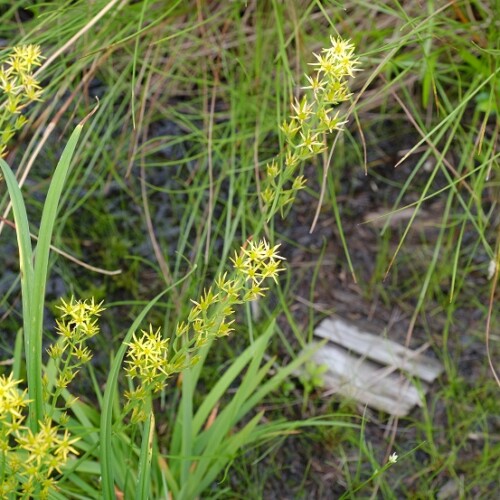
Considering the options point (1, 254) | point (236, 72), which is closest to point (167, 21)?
point (236, 72)

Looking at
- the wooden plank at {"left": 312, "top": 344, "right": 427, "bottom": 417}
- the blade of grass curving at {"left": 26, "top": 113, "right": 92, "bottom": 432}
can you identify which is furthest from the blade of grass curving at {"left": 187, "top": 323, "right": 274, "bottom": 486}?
the blade of grass curving at {"left": 26, "top": 113, "right": 92, "bottom": 432}

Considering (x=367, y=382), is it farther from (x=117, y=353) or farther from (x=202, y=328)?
(x=202, y=328)

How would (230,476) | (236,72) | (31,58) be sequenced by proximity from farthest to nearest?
(236,72)
(230,476)
(31,58)

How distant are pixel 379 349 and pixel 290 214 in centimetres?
51

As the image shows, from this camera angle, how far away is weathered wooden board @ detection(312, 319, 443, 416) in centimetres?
221

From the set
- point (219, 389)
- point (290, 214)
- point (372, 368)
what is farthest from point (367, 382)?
point (290, 214)

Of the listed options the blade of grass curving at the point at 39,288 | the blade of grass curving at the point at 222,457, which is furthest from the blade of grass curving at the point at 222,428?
the blade of grass curving at the point at 39,288

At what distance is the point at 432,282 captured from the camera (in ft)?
7.79

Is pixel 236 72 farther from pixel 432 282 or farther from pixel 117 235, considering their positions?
pixel 432 282

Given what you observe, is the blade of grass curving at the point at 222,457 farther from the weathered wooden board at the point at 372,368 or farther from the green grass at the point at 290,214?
the weathered wooden board at the point at 372,368

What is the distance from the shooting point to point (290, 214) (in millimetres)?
2553

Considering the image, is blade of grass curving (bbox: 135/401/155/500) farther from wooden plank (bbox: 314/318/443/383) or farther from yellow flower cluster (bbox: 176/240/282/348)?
wooden plank (bbox: 314/318/443/383)

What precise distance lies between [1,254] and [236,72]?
89 cm

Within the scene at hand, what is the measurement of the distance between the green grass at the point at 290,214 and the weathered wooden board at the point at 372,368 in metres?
0.04
